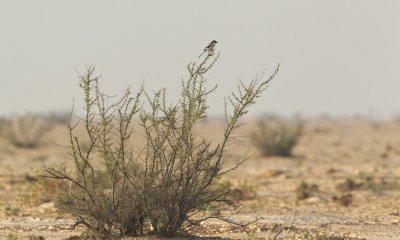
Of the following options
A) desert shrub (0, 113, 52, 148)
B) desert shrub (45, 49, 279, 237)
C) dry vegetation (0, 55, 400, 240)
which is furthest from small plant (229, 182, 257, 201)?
desert shrub (0, 113, 52, 148)

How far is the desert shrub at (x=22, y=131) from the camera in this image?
34375mm

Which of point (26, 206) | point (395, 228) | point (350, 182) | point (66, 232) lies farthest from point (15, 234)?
point (350, 182)

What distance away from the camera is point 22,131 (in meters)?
35.0

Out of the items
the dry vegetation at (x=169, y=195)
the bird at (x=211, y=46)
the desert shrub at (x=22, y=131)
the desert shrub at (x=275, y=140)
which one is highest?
the desert shrub at (x=22, y=131)

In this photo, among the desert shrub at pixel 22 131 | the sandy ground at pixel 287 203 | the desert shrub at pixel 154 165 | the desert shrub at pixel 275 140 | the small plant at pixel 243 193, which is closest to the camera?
the desert shrub at pixel 154 165

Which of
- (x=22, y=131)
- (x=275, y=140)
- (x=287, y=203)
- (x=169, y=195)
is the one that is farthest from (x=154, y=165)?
(x=22, y=131)

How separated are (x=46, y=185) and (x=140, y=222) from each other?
5.96 metres

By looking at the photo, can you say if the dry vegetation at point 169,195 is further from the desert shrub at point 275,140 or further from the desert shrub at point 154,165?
the desert shrub at point 275,140

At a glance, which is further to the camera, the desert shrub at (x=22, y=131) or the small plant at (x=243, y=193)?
the desert shrub at (x=22, y=131)

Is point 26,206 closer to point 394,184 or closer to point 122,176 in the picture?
point 122,176

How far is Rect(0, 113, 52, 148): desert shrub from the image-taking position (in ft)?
113

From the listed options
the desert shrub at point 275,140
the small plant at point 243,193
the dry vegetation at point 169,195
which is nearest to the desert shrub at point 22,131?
the desert shrub at point 275,140

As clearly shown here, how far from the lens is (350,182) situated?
19.0 m

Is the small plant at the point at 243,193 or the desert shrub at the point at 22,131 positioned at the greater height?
the desert shrub at the point at 22,131
